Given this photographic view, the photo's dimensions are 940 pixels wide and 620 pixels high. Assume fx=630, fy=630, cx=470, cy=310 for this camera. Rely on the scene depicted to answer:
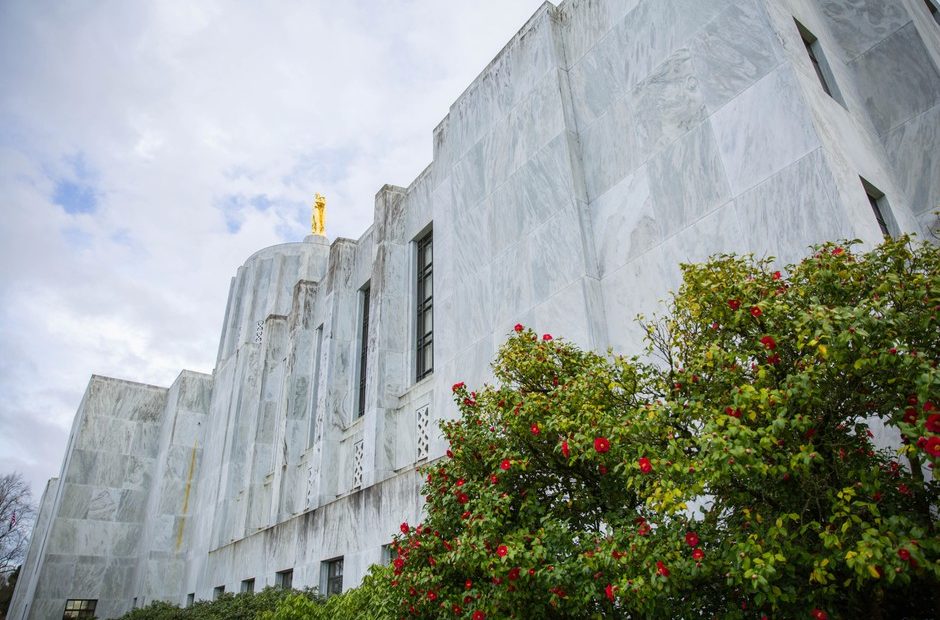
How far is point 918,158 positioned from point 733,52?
9.44ft

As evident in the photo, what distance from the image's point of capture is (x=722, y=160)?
805 centimetres

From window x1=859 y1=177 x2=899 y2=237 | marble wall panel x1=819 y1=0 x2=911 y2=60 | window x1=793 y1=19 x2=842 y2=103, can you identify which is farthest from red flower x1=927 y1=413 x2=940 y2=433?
marble wall panel x1=819 y1=0 x2=911 y2=60

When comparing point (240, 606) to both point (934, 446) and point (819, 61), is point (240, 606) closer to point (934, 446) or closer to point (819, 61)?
point (934, 446)

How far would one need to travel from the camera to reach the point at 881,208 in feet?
25.5

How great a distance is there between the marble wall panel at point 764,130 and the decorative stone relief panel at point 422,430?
25.3ft

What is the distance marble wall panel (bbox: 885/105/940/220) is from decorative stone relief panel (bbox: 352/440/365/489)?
12196mm

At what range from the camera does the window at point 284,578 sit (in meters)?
16.2

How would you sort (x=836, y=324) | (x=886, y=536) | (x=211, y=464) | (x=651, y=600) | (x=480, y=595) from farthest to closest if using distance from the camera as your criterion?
1. (x=211, y=464)
2. (x=480, y=595)
3. (x=651, y=600)
4. (x=836, y=324)
5. (x=886, y=536)

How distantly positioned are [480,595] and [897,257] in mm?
3948

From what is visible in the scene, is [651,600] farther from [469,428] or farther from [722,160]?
[722,160]

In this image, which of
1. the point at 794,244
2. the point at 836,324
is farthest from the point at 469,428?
the point at 794,244

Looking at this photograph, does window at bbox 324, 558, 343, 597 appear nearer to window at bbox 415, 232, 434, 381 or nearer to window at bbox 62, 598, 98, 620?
window at bbox 415, 232, 434, 381

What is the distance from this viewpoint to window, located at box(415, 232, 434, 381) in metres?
14.5

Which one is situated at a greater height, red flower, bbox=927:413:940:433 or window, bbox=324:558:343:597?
window, bbox=324:558:343:597
